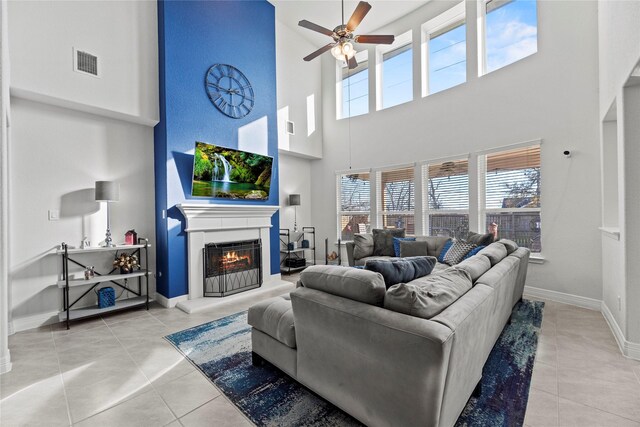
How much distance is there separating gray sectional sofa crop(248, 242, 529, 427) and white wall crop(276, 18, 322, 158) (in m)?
4.54

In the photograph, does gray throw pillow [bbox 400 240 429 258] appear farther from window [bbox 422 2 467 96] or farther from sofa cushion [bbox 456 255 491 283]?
window [bbox 422 2 467 96]

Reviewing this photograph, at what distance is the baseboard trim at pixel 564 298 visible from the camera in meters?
3.55

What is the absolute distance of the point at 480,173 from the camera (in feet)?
15.1

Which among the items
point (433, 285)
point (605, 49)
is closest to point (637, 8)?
point (605, 49)

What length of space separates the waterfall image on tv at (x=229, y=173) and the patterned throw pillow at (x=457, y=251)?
3.11 meters

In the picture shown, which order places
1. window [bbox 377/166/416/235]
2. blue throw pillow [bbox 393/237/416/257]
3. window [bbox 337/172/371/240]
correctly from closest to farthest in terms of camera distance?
1. blue throw pillow [bbox 393/237/416/257]
2. window [bbox 377/166/416/235]
3. window [bbox 337/172/371/240]

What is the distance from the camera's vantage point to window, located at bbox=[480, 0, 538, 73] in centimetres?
414

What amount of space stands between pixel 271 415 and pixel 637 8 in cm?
376

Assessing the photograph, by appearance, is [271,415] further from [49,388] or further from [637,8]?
[637,8]

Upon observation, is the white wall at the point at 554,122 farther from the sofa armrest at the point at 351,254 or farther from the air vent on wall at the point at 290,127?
the air vent on wall at the point at 290,127

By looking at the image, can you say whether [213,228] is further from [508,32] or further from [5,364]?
[508,32]

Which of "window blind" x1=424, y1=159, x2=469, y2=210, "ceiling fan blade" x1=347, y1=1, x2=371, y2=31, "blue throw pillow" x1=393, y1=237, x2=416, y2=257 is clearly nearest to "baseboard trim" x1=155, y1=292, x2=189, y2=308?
"blue throw pillow" x1=393, y1=237, x2=416, y2=257

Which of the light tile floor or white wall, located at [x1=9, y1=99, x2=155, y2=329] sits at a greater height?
white wall, located at [x1=9, y1=99, x2=155, y2=329]

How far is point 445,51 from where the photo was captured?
202 inches
